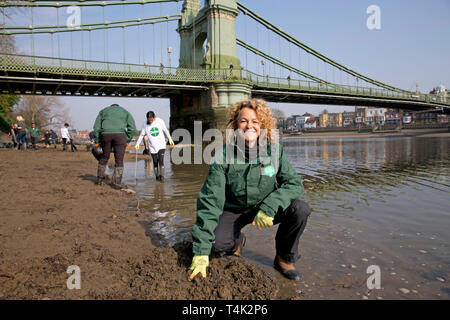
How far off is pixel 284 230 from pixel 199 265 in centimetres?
87

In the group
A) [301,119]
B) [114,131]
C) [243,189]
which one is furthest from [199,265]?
[301,119]

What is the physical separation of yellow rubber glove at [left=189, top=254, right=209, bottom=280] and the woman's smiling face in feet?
3.58

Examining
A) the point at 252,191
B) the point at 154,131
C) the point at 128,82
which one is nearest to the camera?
the point at 252,191

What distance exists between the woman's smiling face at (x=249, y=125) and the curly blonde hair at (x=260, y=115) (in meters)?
0.04

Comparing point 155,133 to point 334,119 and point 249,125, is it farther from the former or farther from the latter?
point 334,119

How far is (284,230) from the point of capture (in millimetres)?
2697

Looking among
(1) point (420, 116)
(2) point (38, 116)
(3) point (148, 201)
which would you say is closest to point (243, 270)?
(3) point (148, 201)

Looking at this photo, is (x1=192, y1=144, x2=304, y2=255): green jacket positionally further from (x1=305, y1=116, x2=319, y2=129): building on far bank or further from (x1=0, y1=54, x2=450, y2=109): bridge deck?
(x1=305, y1=116, x2=319, y2=129): building on far bank

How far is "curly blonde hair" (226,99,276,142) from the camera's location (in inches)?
109

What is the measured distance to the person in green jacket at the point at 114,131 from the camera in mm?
6102

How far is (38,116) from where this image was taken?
5097 cm

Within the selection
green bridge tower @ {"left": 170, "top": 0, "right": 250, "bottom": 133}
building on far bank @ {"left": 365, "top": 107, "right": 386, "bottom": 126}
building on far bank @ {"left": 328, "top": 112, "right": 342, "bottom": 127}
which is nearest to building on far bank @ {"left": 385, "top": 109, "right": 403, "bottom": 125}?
building on far bank @ {"left": 365, "top": 107, "right": 386, "bottom": 126}
